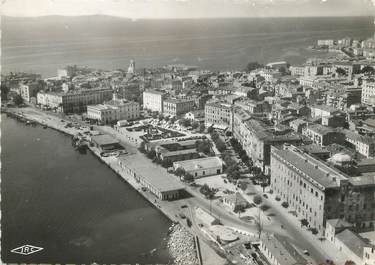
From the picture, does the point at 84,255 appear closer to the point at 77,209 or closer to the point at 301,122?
the point at 77,209

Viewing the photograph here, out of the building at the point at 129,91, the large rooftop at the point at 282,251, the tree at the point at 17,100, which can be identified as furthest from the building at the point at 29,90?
the large rooftop at the point at 282,251

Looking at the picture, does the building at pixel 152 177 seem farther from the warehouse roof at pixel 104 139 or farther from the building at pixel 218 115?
the building at pixel 218 115

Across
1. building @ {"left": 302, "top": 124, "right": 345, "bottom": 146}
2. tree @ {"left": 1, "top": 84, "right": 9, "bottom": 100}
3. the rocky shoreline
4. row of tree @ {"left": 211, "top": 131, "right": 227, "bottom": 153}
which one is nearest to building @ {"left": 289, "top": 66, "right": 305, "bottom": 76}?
row of tree @ {"left": 211, "top": 131, "right": 227, "bottom": 153}

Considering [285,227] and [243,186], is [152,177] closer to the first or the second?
[243,186]

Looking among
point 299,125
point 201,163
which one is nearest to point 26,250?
point 201,163

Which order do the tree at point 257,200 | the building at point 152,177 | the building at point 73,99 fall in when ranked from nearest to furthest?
the tree at point 257,200 < the building at point 152,177 < the building at point 73,99

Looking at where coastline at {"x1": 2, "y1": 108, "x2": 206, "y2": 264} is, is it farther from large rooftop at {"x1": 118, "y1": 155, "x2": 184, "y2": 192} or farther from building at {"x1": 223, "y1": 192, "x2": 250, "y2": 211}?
building at {"x1": 223, "y1": 192, "x2": 250, "y2": 211}
